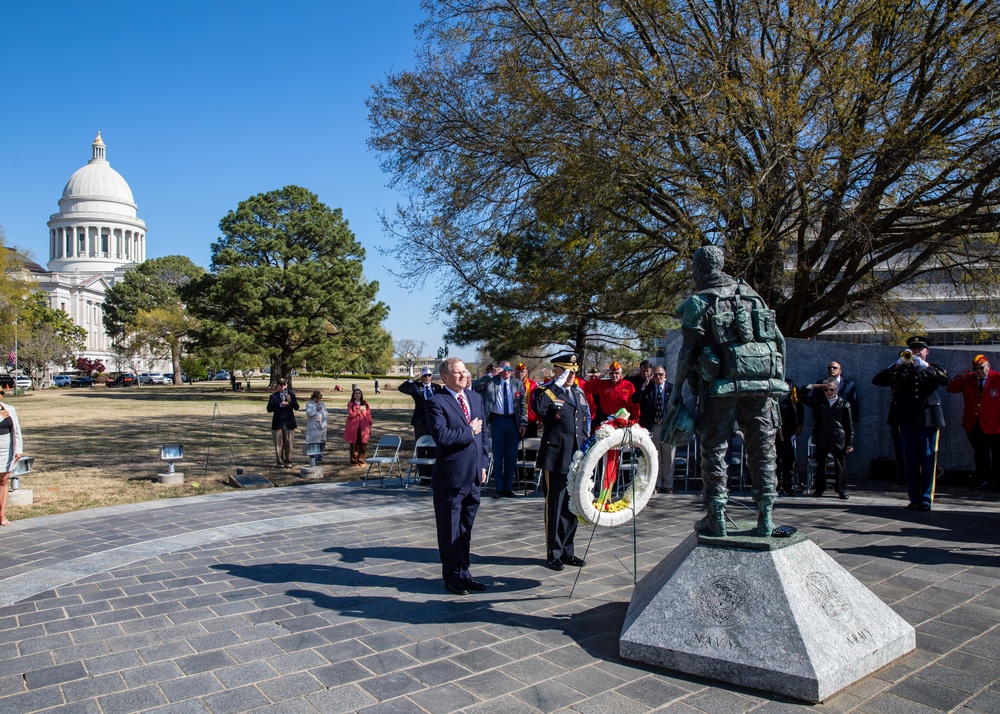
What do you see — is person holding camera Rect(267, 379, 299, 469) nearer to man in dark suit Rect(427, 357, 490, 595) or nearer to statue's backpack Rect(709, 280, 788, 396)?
man in dark suit Rect(427, 357, 490, 595)

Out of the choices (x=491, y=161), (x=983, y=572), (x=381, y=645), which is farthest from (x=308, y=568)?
(x=491, y=161)

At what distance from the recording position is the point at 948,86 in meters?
10.8

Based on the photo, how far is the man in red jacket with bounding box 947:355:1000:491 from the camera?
9844 millimetres

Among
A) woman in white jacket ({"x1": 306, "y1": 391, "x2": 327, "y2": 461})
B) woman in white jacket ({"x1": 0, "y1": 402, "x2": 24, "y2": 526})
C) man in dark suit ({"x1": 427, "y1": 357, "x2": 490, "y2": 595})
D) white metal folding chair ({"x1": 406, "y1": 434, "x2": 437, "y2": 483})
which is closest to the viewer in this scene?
man in dark suit ({"x1": 427, "y1": 357, "x2": 490, "y2": 595})

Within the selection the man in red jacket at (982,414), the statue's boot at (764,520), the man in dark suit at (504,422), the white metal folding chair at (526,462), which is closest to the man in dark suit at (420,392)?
the man in dark suit at (504,422)

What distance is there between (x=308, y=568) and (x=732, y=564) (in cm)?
398

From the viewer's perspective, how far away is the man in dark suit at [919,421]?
8664 mm

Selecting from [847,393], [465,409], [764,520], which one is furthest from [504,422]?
[764,520]

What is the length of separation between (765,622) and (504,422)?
7.27 meters

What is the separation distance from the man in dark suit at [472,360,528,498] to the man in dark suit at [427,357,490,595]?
502 centimetres

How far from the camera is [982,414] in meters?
9.87

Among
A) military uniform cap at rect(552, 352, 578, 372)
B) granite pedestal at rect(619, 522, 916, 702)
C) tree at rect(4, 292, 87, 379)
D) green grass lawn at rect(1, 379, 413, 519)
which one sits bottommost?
green grass lawn at rect(1, 379, 413, 519)

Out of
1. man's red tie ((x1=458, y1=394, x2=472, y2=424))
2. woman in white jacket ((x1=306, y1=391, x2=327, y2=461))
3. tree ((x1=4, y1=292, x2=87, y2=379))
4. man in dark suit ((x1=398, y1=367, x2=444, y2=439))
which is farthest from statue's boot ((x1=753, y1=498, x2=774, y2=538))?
tree ((x1=4, y1=292, x2=87, y2=379))

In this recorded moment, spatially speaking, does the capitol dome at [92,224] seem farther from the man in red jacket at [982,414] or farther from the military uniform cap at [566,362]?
the man in red jacket at [982,414]
